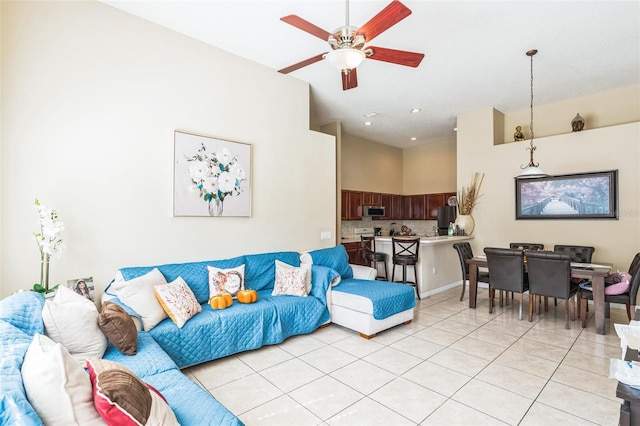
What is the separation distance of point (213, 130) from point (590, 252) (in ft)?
18.0

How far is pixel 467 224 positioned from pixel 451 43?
357 centimetres

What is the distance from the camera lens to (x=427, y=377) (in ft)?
8.73

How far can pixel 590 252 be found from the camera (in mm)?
4574

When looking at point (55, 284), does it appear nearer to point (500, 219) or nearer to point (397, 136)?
point (500, 219)

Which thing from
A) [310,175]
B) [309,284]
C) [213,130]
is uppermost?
[213,130]

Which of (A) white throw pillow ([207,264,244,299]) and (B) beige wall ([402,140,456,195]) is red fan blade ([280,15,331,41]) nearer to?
(A) white throw pillow ([207,264,244,299])

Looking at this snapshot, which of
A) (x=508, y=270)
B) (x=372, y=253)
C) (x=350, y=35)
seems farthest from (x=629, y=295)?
(x=350, y=35)

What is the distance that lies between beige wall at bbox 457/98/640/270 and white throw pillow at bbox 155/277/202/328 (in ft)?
17.6

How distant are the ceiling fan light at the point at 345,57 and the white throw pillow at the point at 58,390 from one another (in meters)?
2.36

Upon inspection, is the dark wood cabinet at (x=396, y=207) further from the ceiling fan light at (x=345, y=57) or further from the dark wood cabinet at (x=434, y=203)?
the ceiling fan light at (x=345, y=57)

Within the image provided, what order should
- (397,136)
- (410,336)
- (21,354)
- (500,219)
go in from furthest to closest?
(397,136) < (500,219) < (410,336) < (21,354)

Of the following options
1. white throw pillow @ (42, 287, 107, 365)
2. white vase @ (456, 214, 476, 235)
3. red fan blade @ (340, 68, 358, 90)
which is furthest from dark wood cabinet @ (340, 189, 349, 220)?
white throw pillow @ (42, 287, 107, 365)

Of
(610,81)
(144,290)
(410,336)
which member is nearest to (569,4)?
(610,81)

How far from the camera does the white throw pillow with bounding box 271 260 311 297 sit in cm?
369
